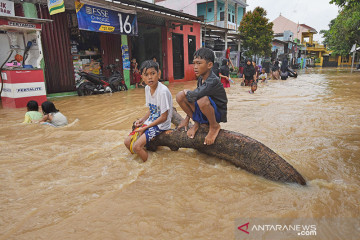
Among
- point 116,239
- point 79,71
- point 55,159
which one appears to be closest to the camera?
point 116,239

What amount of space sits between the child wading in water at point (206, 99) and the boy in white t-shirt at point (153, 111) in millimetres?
239

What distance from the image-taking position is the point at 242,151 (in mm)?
2586

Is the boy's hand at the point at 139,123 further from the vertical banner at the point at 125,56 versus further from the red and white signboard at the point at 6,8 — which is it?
the vertical banner at the point at 125,56

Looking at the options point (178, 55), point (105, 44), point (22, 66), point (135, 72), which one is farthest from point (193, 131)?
point (178, 55)

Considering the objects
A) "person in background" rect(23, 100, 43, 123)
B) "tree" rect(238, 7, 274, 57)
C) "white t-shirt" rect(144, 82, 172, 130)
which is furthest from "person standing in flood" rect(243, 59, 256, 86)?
"tree" rect(238, 7, 274, 57)

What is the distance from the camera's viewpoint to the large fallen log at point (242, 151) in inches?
91.7

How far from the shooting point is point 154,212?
1915mm

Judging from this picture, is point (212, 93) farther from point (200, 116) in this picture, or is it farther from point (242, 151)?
point (242, 151)

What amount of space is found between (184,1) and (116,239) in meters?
27.7

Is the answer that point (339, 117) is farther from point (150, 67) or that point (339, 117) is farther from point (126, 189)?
point (126, 189)

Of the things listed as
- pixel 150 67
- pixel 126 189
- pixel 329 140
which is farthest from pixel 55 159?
pixel 329 140

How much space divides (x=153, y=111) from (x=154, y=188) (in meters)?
1.10

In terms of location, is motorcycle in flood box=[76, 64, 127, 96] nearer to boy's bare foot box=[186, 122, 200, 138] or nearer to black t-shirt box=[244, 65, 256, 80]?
black t-shirt box=[244, 65, 256, 80]

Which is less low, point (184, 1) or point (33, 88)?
point (184, 1)
